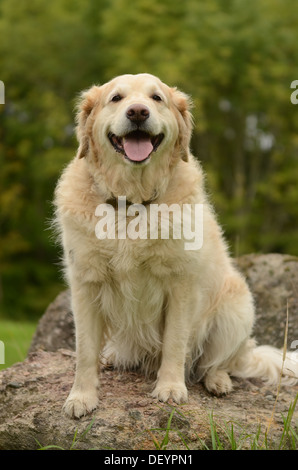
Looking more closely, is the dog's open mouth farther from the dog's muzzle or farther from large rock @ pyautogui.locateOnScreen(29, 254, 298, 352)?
large rock @ pyautogui.locateOnScreen(29, 254, 298, 352)

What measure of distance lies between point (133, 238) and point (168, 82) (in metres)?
12.7

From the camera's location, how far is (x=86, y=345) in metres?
3.43

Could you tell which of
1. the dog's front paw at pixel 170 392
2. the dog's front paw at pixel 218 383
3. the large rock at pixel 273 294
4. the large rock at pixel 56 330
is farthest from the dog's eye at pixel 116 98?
the large rock at pixel 273 294

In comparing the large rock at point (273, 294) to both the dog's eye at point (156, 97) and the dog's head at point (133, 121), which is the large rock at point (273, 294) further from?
the dog's eye at point (156, 97)

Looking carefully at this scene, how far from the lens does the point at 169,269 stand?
3.34 meters

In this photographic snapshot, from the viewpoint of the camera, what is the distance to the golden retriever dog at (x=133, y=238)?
3303 mm

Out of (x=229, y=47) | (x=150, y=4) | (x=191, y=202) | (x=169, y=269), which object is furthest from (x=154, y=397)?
(x=150, y=4)

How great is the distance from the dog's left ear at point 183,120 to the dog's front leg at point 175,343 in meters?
0.84

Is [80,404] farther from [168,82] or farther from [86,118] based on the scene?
[168,82]

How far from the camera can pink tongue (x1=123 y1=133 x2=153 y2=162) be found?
3.36m

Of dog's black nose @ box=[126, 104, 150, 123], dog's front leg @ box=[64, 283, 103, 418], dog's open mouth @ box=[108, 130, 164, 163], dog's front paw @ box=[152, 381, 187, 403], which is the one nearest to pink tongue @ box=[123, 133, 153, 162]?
dog's open mouth @ box=[108, 130, 164, 163]

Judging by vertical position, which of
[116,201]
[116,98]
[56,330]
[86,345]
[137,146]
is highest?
[116,98]

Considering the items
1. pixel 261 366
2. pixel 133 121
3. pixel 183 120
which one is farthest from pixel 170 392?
pixel 183 120

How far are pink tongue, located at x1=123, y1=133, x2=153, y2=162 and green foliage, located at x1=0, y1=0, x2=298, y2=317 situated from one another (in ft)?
40.1
